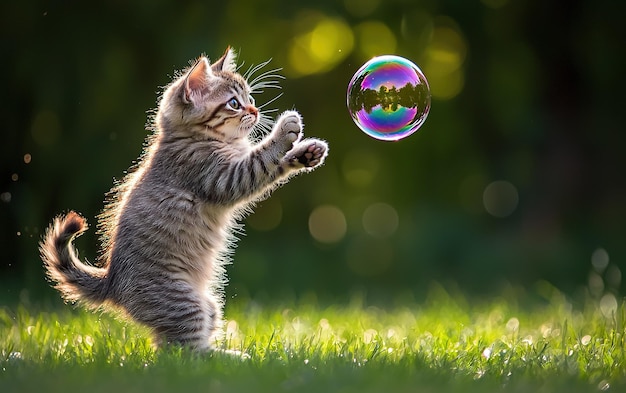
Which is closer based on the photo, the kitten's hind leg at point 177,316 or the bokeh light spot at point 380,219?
the kitten's hind leg at point 177,316

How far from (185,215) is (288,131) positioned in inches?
27.3

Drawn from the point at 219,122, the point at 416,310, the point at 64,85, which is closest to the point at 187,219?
the point at 219,122

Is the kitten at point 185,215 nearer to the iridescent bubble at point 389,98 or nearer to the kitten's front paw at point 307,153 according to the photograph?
the kitten's front paw at point 307,153

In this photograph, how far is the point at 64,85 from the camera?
888 centimetres

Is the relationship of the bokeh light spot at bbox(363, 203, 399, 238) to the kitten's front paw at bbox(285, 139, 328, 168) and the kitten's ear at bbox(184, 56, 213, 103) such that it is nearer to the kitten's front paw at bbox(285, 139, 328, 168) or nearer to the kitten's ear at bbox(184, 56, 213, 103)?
the kitten's ear at bbox(184, 56, 213, 103)

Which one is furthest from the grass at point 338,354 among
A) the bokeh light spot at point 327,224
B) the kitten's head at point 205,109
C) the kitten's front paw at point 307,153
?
the bokeh light spot at point 327,224

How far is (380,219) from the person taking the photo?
1048 centimetres

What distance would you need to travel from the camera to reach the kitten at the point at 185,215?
4570 millimetres

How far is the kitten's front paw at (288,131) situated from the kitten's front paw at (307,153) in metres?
0.07

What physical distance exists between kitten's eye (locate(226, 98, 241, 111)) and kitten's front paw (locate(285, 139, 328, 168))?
606 mm

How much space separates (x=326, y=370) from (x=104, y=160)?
219 inches

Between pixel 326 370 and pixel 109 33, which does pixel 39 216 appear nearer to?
pixel 109 33

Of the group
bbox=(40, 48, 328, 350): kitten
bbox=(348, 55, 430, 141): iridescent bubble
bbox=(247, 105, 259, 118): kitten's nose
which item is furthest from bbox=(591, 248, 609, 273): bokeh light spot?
bbox=(247, 105, 259, 118): kitten's nose

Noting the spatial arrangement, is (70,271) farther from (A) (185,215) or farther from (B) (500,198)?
(B) (500,198)
